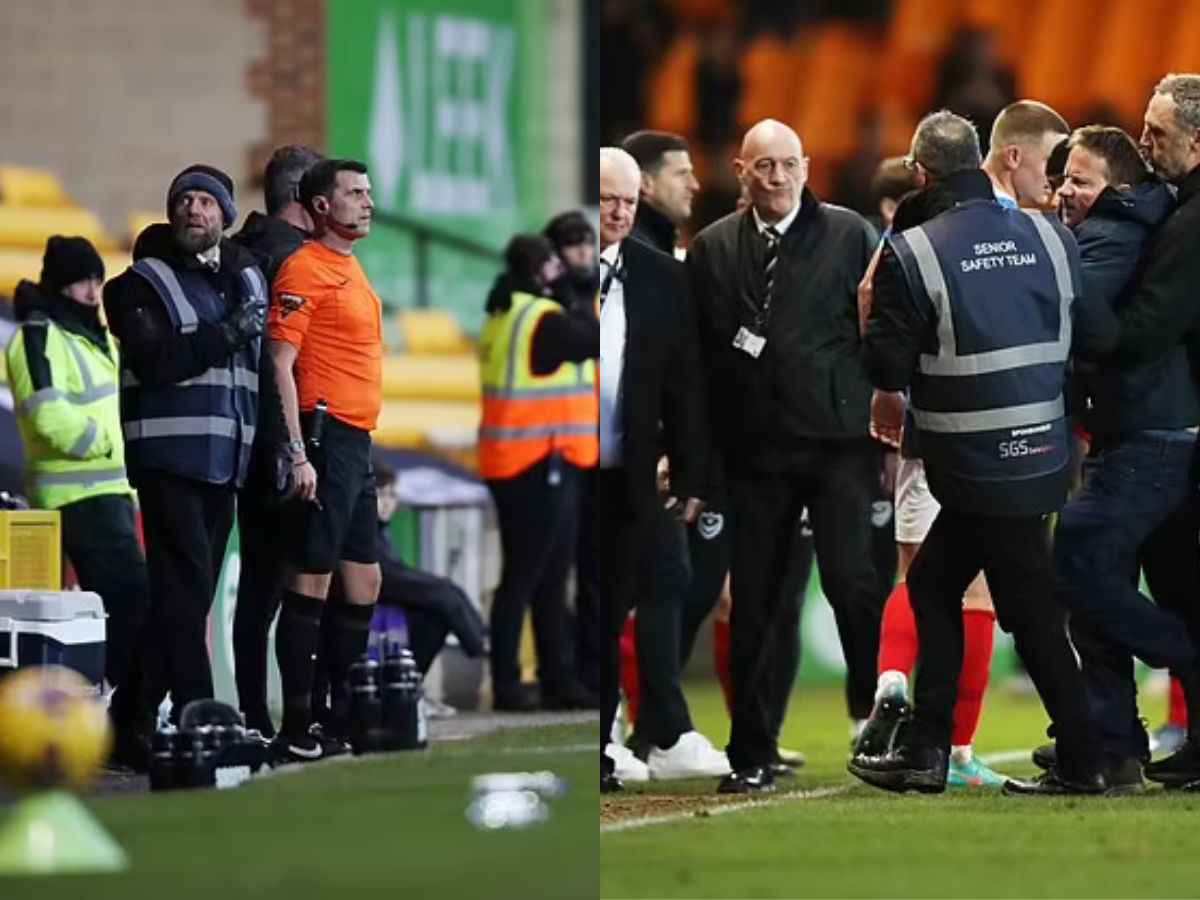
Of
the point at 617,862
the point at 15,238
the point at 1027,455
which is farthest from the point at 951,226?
the point at 15,238

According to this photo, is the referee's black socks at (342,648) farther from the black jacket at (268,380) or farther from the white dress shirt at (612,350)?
the white dress shirt at (612,350)

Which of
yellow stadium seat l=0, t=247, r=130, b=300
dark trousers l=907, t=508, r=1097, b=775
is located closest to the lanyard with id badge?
dark trousers l=907, t=508, r=1097, b=775

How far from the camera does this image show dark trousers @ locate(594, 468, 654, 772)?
813cm

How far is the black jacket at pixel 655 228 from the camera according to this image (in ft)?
27.5

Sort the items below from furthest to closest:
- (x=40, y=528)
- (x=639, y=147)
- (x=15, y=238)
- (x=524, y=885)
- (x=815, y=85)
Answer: (x=815, y=85)
(x=15, y=238)
(x=639, y=147)
(x=40, y=528)
(x=524, y=885)

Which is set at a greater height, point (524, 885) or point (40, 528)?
point (40, 528)

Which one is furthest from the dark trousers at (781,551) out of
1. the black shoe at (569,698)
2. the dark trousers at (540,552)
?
the dark trousers at (540,552)

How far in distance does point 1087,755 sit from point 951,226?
4.15ft

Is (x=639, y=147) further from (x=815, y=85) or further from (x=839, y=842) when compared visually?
(x=815, y=85)

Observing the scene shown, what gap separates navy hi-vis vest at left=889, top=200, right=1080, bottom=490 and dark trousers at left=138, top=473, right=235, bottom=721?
65.1 inches

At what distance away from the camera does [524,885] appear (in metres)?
6.41

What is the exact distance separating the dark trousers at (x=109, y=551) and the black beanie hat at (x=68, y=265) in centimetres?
57

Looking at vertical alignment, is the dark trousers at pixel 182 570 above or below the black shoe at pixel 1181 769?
above

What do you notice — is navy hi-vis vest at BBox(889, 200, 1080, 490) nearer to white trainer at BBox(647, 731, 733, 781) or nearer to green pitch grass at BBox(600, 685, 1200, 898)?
green pitch grass at BBox(600, 685, 1200, 898)
